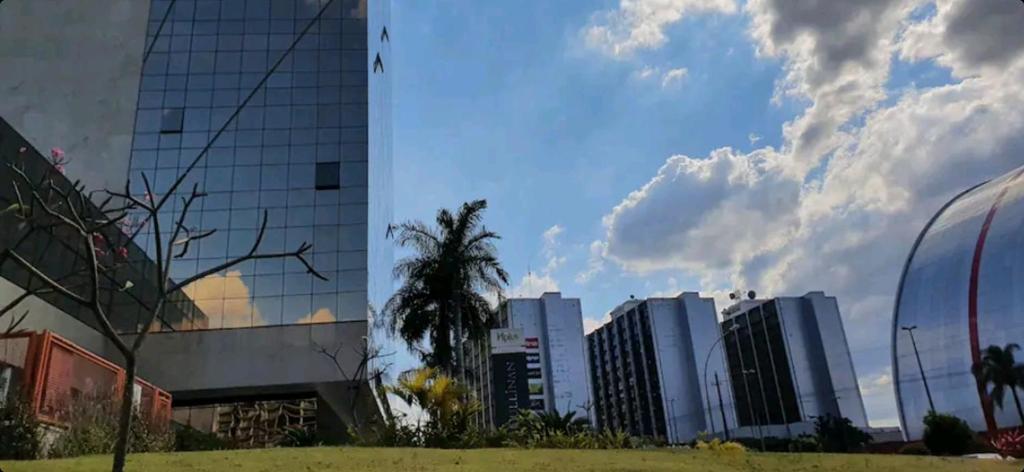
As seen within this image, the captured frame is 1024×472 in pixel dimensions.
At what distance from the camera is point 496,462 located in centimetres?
1012

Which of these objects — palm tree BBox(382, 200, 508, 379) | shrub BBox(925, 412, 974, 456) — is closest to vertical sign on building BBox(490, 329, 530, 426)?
palm tree BBox(382, 200, 508, 379)

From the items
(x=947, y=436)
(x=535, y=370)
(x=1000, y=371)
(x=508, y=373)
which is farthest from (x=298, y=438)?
(x=535, y=370)

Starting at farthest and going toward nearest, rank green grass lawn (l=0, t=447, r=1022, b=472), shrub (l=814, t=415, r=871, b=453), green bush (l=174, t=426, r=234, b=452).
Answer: shrub (l=814, t=415, r=871, b=453)
green bush (l=174, t=426, r=234, b=452)
green grass lawn (l=0, t=447, r=1022, b=472)

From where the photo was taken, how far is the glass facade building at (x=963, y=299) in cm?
3522

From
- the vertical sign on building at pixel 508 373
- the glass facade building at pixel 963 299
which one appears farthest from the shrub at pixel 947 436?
the vertical sign on building at pixel 508 373

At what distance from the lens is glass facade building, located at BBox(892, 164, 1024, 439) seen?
35219 mm

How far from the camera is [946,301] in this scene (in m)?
38.7

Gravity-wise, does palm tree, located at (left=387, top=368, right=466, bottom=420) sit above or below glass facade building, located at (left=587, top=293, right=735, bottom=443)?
below

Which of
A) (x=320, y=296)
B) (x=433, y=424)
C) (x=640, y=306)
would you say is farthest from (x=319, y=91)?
(x=640, y=306)

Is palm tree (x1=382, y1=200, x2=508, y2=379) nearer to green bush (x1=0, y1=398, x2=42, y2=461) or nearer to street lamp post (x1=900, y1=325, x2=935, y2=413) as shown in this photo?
green bush (x1=0, y1=398, x2=42, y2=461)

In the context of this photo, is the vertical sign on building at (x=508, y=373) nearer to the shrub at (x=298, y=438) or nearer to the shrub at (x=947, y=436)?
the shrub at (x=298, y=438)

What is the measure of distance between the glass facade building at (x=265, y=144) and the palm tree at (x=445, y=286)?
1.68 meters

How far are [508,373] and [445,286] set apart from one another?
14.4 metres

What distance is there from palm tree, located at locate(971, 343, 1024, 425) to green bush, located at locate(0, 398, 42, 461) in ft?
118
